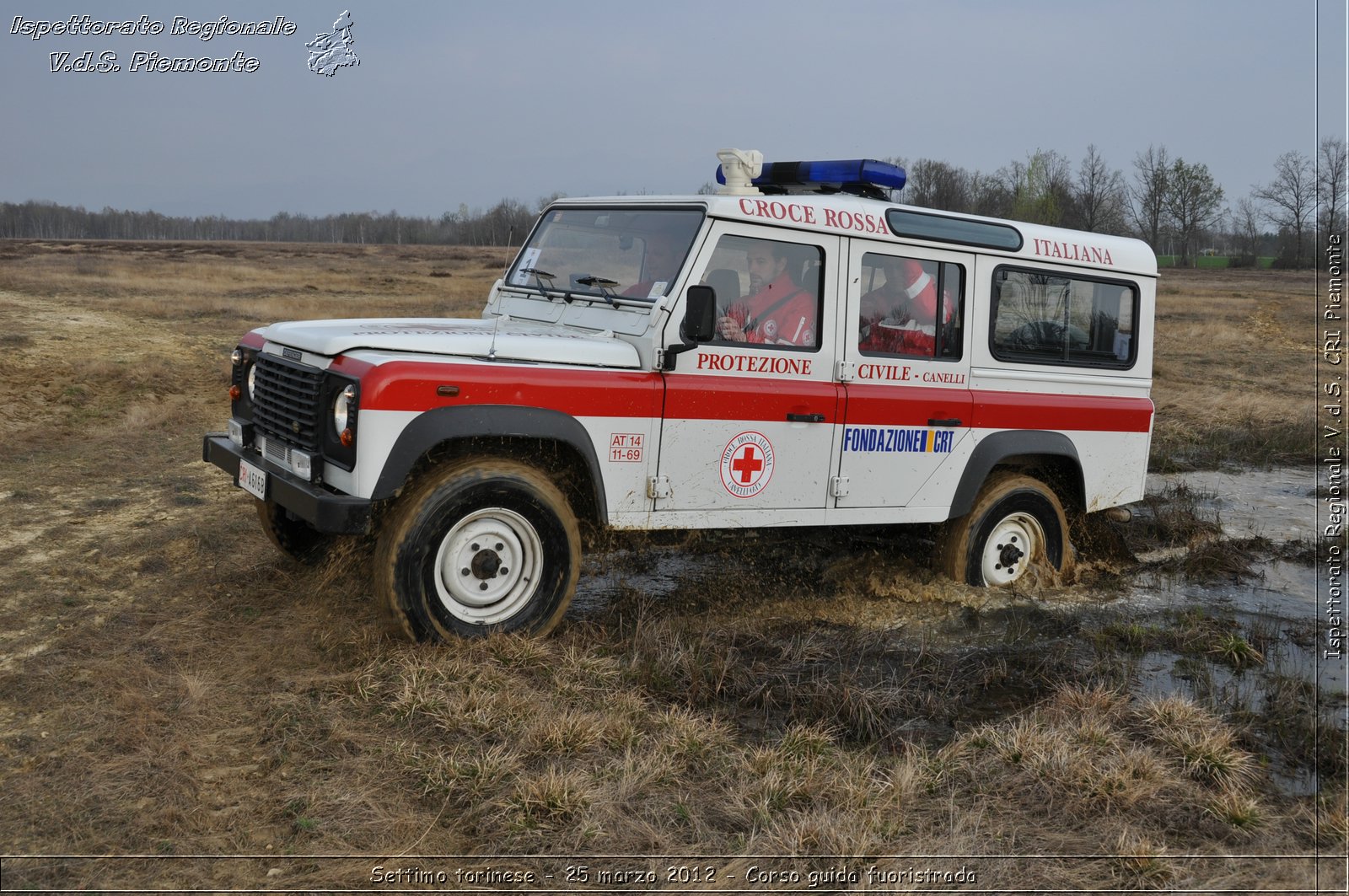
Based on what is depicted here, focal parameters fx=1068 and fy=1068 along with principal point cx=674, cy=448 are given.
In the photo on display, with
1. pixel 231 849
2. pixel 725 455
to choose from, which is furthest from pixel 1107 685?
pixel 231 849

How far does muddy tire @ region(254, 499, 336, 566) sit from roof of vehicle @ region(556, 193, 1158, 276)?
2498 millimetres

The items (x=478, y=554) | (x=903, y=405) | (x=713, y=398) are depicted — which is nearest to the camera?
(x=478, y=554)

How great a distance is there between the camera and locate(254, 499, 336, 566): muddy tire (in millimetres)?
6191

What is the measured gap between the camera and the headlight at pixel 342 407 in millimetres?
4621

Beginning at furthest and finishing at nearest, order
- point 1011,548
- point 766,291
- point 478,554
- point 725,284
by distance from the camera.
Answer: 1. point 1011,548
2. point 766,291
3. point 725,284
4. point 478,554

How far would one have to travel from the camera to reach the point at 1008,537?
23.0 ft

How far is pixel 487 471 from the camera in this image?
4957 mm

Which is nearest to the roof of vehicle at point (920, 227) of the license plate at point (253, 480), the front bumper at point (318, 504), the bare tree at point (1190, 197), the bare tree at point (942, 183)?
the front bumper at point (318, 504)

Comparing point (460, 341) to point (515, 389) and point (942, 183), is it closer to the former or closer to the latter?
point (515, 389)

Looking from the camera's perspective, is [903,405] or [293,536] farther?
[293,536]

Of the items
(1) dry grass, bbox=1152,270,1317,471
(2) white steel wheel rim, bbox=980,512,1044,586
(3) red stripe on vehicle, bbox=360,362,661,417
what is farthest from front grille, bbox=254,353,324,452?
(1) dry grass, bbox=1152,270,1317,471

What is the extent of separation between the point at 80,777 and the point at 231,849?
816mm

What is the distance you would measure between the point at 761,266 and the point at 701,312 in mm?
712

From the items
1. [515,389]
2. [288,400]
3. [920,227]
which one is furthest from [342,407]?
[920,227]
